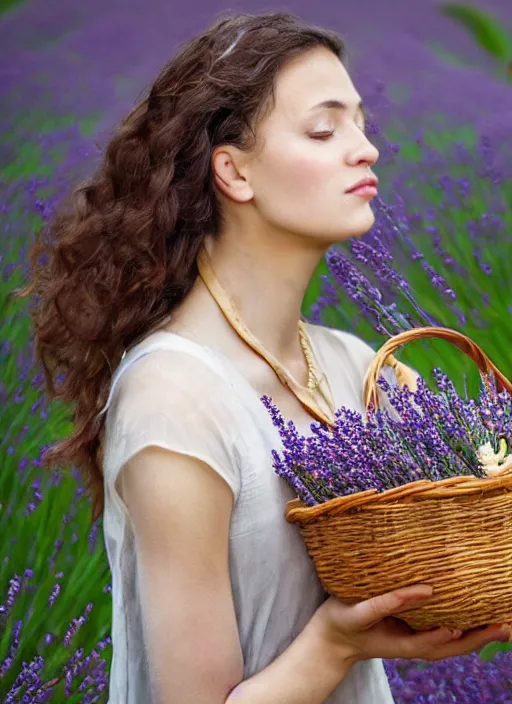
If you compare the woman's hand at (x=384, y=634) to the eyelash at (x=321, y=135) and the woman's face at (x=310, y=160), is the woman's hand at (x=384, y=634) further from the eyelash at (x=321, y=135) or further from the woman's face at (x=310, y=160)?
the eyelash at (x=321, y=135)

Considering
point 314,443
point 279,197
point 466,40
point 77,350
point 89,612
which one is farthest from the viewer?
point 466,40

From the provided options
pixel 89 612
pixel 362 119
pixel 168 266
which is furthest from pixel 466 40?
pixel 89 612

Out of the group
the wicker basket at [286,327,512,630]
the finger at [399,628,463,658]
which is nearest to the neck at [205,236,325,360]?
the wicker basket at [286,327,512,630]

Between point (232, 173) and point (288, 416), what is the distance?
15.2 inches

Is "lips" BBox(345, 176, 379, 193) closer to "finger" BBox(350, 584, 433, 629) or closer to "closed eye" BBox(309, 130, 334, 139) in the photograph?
"closed eye" BBox(309, 130, 334, 139)

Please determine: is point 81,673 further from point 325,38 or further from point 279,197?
point 325,38

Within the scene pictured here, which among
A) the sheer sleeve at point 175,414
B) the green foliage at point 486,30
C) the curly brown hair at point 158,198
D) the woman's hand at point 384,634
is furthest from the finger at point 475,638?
the green foliage at point 486,30

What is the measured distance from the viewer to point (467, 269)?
2.92 metres

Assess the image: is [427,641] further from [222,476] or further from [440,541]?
[222,476]

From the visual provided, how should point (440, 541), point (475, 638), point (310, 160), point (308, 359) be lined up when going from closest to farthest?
point (440, 541) < point (475, 638) < point (310, 160) < point (308, 359)

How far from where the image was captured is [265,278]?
1.86 m

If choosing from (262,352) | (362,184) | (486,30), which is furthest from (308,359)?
(486,30)

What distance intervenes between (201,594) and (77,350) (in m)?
0.52

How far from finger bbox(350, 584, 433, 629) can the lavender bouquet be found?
14cm
